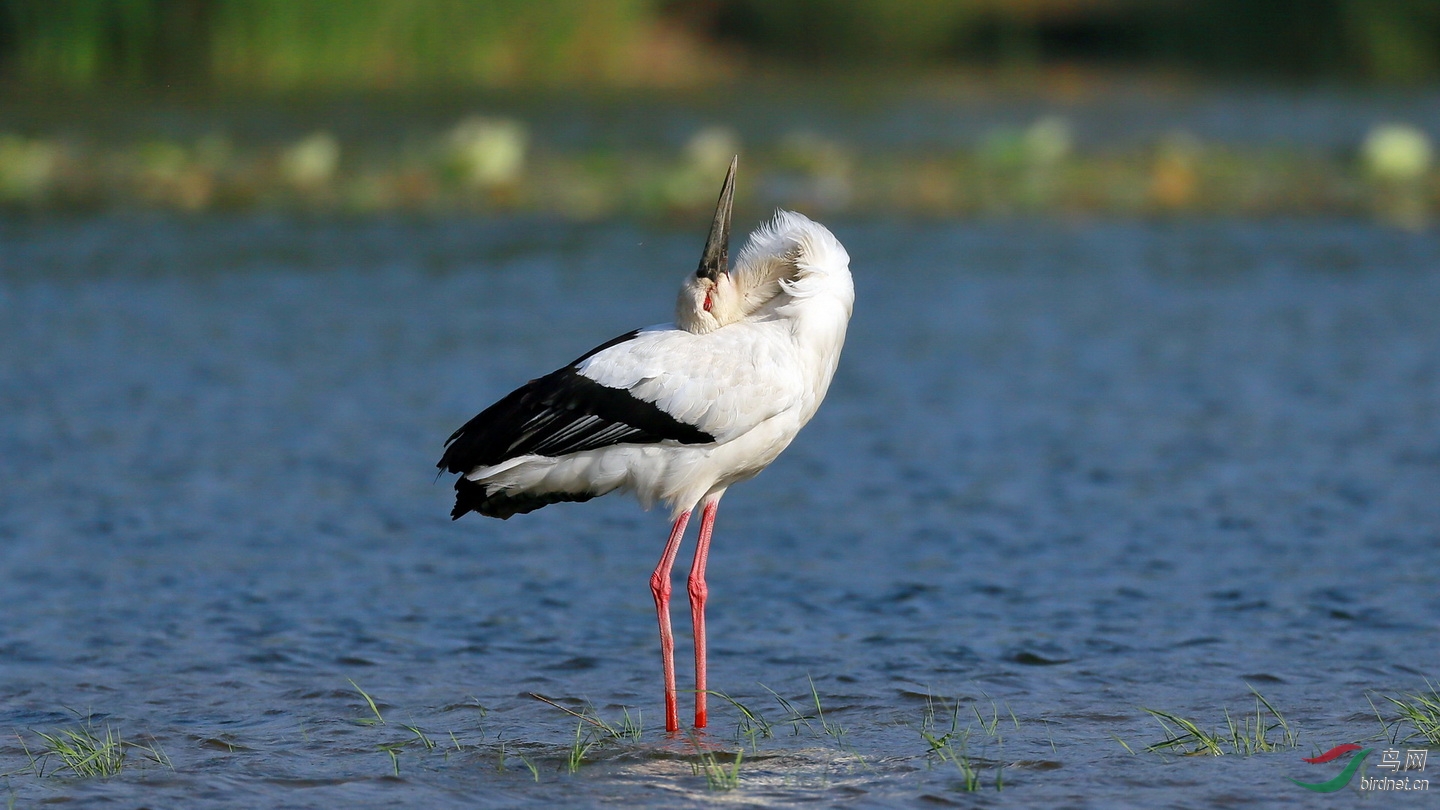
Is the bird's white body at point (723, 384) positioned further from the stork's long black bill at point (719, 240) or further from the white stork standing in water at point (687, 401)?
the stork's long black bill at point (719, 240)

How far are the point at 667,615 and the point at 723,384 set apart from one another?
835 mm

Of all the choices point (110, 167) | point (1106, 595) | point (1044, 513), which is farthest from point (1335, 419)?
point (110, 167)

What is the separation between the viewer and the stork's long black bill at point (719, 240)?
5.62 metres

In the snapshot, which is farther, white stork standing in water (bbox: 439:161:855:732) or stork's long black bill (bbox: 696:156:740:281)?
stork's long black bill (bbox: 696:156:740:281)

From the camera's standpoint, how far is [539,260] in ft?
51.2

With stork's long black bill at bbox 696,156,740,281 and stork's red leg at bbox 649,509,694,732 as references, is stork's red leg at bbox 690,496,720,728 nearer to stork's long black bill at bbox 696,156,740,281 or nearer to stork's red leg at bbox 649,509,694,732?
stork's red leg at bbox 649,509,694,732

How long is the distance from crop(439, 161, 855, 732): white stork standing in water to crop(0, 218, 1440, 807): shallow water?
0.71m

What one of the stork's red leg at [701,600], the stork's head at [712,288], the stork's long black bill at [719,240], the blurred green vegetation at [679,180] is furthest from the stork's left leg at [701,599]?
the blurred green vegetation at [679,180]

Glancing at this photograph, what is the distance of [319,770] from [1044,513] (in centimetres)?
427

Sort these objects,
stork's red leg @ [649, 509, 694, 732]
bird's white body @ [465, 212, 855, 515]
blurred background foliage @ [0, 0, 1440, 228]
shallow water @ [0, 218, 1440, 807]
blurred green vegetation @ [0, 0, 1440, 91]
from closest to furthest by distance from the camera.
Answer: shallow water @ [0, 218, 1440, 807] → bird's white body @ [465, 212, 855, 515] → stork's red leg @ [649, 509, 694, 732] → blurred background foliage @ [0, 0, 1440, 228] → blurred green vegetation @ [0, 0, 1440, 91]

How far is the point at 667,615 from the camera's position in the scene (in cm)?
582

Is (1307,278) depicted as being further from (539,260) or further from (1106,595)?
(1106,595)

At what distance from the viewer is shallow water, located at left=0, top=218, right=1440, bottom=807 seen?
531 cm

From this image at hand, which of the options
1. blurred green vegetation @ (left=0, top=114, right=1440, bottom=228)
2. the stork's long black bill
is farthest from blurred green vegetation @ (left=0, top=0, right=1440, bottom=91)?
the stork's long black bill
